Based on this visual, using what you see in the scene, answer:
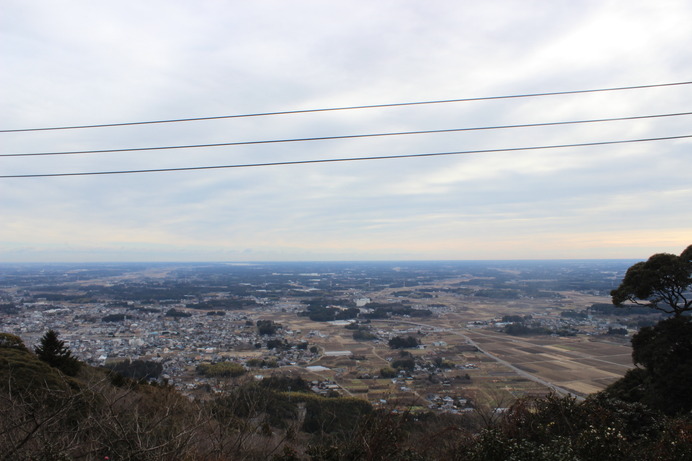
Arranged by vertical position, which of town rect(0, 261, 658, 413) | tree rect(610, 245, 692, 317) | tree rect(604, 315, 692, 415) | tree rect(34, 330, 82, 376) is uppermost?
tree rect(610, 245, 692, 317)

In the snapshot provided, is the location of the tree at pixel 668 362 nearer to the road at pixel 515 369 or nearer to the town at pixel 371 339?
the road at pixel 515 369

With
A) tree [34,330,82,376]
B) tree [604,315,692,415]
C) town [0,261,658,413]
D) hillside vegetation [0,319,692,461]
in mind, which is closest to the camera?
hillside vegetation [0,319,692,461]

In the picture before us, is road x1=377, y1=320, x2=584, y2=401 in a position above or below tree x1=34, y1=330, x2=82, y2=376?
below

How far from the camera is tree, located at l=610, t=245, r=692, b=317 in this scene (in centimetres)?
1071

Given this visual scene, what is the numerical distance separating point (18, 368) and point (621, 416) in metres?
18.0

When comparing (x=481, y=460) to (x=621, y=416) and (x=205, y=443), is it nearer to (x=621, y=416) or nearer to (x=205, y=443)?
(x=621, y=416)

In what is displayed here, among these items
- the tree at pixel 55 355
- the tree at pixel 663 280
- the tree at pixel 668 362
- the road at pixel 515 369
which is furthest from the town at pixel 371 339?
the tree at pixel 663 280

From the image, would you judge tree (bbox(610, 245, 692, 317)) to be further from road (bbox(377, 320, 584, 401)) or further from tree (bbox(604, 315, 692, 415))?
road (bbox(377, 320, 584, 401))

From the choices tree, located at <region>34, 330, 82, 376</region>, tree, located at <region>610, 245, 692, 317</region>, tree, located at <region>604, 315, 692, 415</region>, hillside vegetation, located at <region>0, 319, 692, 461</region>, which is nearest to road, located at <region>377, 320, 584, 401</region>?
hillside vegetation, located at <region>0, 319, 692, 461</region>

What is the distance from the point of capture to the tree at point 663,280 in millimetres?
10711

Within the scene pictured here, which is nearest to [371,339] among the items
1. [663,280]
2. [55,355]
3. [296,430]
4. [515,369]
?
[515,369]

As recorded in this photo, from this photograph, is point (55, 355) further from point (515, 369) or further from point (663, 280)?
point (515, 369)

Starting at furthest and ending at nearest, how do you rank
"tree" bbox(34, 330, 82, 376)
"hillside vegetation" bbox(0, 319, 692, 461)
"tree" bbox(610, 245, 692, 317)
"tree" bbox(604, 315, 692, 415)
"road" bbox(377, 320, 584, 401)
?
"road" bbox(377, 320, 584, 401), "tree" bbox(34, 330, 82, 376), "tree" bbox(610, 245, 692, 317), "tree" bbox(604, 315, 692, 415), "hillside vegetation" bbox(0, 319, 692, 461)

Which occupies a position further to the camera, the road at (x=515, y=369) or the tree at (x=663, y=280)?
the road at (x=515, y=369)
